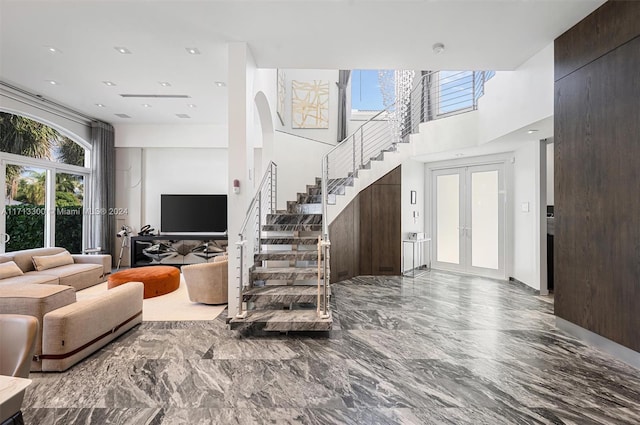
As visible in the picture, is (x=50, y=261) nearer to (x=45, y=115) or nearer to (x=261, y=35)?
(x=45, y=115)

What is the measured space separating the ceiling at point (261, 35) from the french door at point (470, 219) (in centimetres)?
269

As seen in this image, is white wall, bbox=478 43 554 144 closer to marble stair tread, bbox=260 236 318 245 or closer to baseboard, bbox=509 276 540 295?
baseboard, bbox=509 276 540 295

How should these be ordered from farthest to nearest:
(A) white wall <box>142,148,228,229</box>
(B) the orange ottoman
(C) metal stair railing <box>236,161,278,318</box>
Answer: (A) white wall <box>142,148,228,229</box> < (B) the orange ottoman < (C) metal stair railing <box>236,161,278,318</box>

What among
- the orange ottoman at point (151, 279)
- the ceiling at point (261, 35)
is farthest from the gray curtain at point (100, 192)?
the orange ottoman at point (151, 279)

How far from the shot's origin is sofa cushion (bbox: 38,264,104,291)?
16.5 feet

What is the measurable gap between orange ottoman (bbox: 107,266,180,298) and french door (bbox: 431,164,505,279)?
5855mm

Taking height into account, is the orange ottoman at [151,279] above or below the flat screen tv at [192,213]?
below

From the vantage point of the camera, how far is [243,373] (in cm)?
273

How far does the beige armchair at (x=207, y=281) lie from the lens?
4539mm

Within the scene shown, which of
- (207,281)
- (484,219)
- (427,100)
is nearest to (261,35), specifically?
(207,281)

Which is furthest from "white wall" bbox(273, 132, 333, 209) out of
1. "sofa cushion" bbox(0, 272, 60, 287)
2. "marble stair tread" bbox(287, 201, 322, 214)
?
"sofa cushion" bbox(0, 272, 60, 287)

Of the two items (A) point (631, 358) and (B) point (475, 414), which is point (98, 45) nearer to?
(B) point (475, 414)

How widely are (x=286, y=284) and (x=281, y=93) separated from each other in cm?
542

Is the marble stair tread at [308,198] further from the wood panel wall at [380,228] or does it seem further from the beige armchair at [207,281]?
the beige armchair at [207,281]
